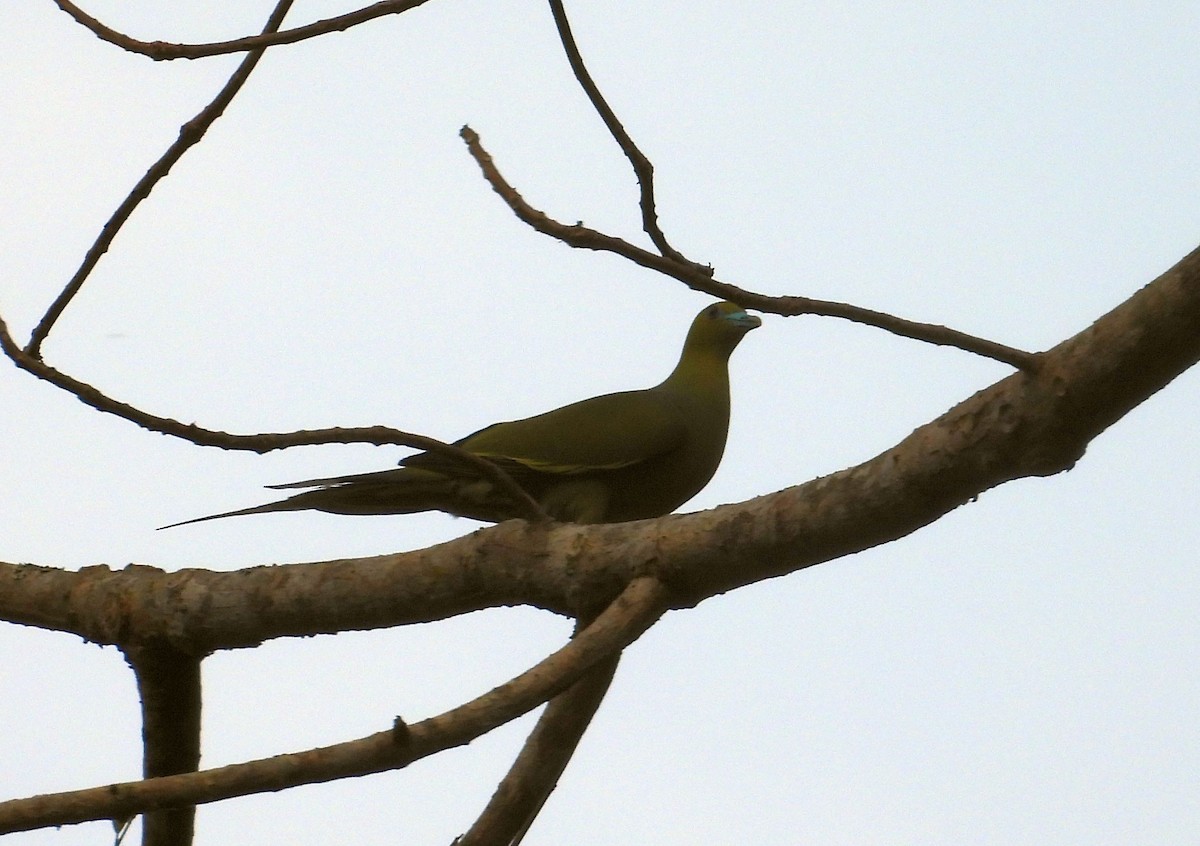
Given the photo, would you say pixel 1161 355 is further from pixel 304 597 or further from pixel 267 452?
pixel 304 597

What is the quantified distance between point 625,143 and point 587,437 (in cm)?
150

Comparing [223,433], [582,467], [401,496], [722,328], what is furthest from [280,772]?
[722,328]

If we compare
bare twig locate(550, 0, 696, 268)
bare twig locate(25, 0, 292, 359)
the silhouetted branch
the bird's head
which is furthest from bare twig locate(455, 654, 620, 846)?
the bird's head

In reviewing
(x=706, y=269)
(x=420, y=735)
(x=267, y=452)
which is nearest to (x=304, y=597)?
(x=267, y=452)

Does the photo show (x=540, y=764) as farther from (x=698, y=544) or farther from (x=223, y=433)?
(x=223, y=433)

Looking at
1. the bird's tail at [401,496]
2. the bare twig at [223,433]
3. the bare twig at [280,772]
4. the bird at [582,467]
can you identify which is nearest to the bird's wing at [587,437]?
the bird at [582,467]

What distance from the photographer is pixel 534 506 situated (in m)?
2.12

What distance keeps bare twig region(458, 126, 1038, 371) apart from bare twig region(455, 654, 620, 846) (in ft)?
2.35

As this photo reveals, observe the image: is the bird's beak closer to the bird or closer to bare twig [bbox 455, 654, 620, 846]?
the bird

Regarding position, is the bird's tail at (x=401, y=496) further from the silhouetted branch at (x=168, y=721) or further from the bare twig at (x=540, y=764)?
the bare twig at (x=540, y=764)

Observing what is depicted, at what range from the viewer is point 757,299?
1.73 m

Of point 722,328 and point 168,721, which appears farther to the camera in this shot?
point 722,328

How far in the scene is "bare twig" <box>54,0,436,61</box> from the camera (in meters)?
1.95

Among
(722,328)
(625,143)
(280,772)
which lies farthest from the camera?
(722,328)
